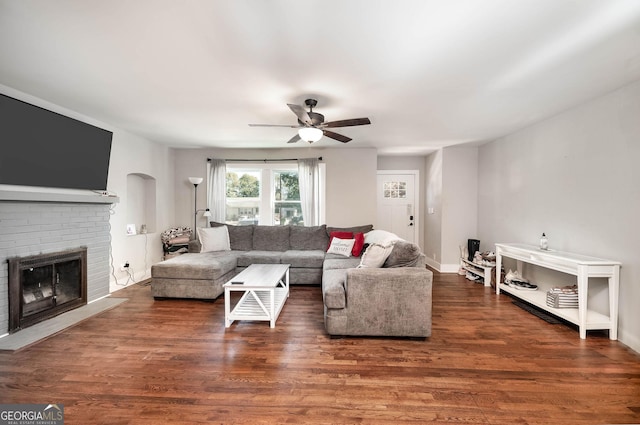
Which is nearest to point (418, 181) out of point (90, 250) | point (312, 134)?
point (312, 134)

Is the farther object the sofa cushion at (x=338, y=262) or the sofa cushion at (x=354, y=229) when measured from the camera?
the sofa cushion at (x=354, y=229)

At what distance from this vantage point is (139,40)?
1.83 meters

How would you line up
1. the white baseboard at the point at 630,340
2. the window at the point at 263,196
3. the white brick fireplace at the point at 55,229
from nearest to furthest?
1. the white baseboard at the point at 630,340
2. the white brick fireplace at the point at 55,229
3. the window at the point at 263,196

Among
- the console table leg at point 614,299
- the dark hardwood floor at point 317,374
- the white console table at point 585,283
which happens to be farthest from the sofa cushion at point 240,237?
the console table leg at point 614,299

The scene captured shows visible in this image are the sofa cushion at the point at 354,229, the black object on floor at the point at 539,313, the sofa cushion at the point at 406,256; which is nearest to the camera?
the sofa cushion at the point at 406,256

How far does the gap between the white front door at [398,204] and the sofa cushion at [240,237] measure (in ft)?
9.48

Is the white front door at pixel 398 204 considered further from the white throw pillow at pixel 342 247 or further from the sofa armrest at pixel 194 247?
the sofa armrest at pixel 194 247

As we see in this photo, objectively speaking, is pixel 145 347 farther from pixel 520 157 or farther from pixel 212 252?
pixel 520 157

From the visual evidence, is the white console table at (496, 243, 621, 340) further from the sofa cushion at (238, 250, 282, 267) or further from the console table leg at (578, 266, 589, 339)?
the sofa cushion at (238, 250, 282, 267)

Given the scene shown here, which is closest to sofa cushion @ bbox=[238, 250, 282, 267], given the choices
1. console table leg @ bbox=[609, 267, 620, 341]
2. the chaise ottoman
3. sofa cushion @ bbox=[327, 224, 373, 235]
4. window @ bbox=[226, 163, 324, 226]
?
the chaise ottoman

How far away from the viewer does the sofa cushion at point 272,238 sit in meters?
4.84

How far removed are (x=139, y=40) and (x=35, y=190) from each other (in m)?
2.25
